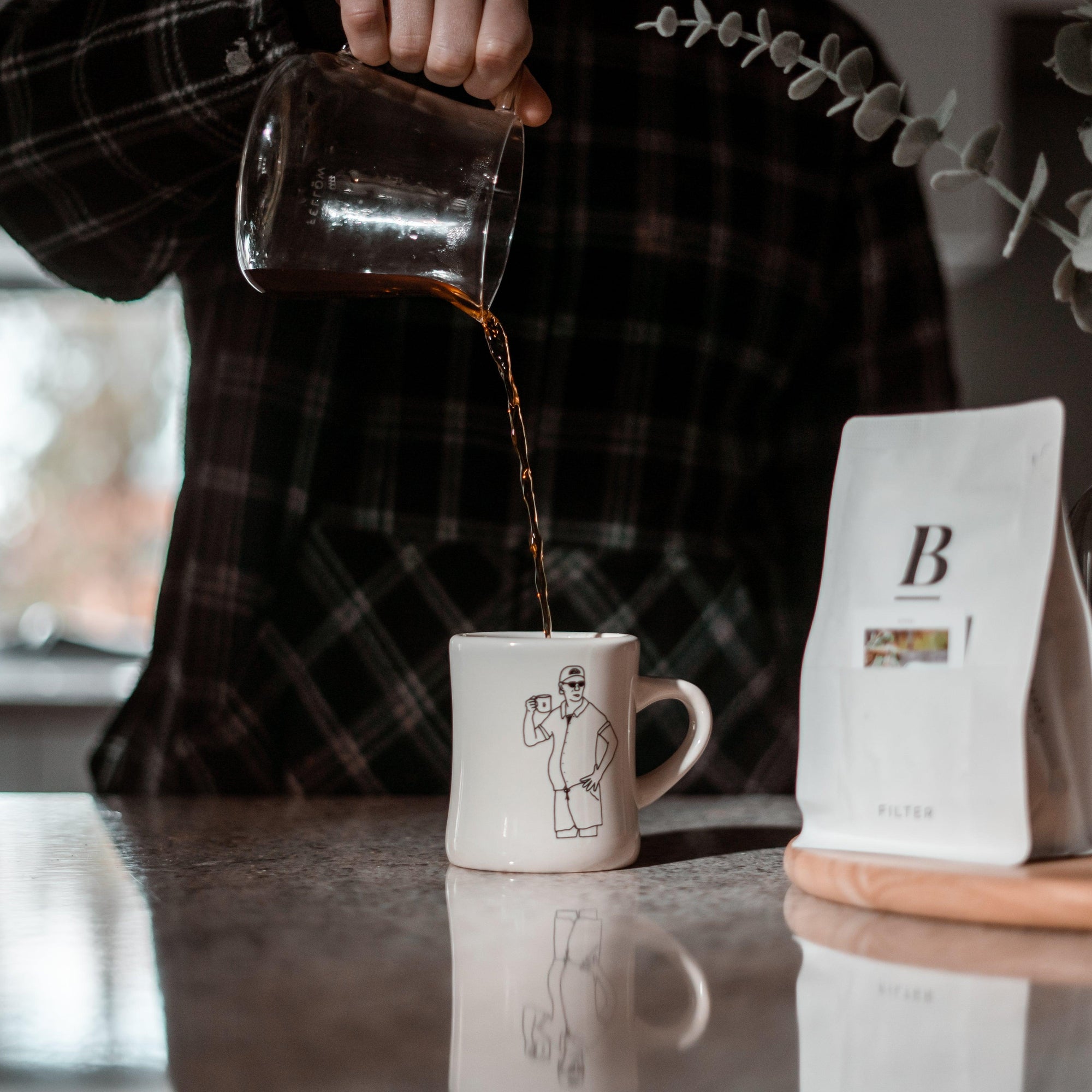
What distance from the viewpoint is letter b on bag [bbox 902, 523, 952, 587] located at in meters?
0.59

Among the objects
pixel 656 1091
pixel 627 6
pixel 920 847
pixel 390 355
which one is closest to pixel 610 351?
pixel 390 355

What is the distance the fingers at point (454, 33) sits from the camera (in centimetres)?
73

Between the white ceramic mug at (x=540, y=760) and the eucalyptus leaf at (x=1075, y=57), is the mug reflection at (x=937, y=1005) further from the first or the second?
the eucalyptus leaf at (x=1075, y=57)

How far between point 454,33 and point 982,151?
33 cm

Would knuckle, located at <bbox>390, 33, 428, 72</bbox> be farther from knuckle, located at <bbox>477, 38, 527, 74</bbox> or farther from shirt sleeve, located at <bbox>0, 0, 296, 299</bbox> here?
shirt sleeve, located at <bbox>0, 0, 296, 299</bbox>

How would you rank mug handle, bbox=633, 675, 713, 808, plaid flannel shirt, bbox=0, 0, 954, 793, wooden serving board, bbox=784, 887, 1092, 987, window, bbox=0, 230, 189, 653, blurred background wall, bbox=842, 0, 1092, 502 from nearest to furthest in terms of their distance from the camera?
wooden serving board, bbox=784, 887, 1092, 987
mug handle, bbox=633, 675, 713, 808
plaid flannel shirt, bbox=0, 0, 954, 793
blurred background wall, bbox=842, 0, 1092, 502
window, bbox=0, 230, 189, 653

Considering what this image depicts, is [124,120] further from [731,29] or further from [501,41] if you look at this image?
[731,29]

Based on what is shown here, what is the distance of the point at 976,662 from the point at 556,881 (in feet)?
0.80

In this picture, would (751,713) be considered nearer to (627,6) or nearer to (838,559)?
(838,559)

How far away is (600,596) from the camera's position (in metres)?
1.24

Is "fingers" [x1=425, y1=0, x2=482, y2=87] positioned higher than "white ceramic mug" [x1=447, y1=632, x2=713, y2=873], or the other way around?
"fingers" [x1=425, y1=0, x2=482, y2=87]

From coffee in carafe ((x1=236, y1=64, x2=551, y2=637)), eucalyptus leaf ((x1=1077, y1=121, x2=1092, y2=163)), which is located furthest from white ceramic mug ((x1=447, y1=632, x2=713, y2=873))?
eucalyptus leaf ((x1=1077, y1=121, x2=1092, y2=163))

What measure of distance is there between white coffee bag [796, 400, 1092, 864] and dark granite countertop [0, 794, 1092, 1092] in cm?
5

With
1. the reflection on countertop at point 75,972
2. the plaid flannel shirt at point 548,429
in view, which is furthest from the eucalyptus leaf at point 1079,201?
the plaid flannel shirt at point 548,429
